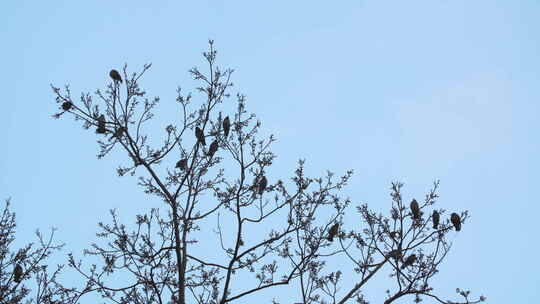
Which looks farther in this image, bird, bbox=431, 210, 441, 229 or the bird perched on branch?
the bird perched on branch

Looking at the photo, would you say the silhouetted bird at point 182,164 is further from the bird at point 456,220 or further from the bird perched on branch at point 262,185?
the bird at point 456,220

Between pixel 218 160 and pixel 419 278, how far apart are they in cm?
320

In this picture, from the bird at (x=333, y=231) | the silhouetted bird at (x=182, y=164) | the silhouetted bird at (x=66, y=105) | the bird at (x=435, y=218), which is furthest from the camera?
the silhouetted bird at (x=182, y=164)

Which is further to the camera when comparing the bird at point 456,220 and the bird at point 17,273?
the bird at point 17,273

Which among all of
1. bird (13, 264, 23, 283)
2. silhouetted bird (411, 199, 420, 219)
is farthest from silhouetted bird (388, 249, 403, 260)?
bird (13, 264, 23, 283)

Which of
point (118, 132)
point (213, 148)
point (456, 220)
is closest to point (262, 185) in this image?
point (213, 148)

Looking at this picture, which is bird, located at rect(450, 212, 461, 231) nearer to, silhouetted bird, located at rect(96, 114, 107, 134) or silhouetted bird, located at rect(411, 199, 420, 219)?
silhouetted bird, located at rect(411, 199, 420, 219)

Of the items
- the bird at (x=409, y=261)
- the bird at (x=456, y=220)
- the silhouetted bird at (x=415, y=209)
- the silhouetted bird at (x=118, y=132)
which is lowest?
the bird at (x=409, y=261)

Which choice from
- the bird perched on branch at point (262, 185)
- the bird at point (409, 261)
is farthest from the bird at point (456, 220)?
the bird perched on branch at point (262, 185)

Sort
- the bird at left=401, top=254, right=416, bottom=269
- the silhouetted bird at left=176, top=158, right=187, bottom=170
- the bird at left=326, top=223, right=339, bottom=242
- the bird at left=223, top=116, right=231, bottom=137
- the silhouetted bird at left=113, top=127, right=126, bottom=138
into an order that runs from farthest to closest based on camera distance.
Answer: the silhouetted bird at left=176, top=158, right=187, bottom=170, the bird at left=223, top=116, right=231, bottom=137, the silhouetted bird at left=113, top=127, right=126, bottom=138, the bird at left=326, top=223, right=339, bottom=242, the bird at left=401, top=254, right=416, bottom=269

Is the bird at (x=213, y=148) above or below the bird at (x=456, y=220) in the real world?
above

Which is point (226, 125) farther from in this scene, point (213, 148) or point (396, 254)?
point (396, 254)

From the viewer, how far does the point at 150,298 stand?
7.74 metres

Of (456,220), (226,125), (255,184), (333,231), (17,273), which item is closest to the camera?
(456,220)
